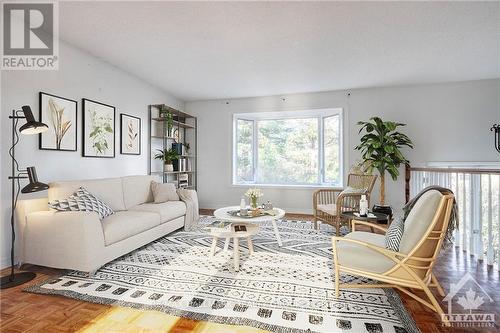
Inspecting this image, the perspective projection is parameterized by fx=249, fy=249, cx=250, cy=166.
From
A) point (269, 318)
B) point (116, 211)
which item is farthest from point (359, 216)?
point (116, 211)

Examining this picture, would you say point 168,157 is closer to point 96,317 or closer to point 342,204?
point 342,204

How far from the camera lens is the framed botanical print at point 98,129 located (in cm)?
351

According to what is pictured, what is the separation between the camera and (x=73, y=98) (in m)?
3.33

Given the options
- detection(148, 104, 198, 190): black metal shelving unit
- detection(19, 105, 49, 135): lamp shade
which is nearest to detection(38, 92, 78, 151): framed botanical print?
detection(19, 105, 49, 135): lamp shade

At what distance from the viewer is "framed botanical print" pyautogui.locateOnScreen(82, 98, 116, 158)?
3.51 m

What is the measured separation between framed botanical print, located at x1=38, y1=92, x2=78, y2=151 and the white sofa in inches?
23.4

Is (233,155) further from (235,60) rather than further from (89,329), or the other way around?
(89,329)

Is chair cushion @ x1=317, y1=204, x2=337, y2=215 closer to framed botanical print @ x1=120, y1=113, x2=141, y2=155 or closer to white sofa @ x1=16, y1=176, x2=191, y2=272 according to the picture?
white sofa @ x1=16, y1=176, x2=191, y2=272

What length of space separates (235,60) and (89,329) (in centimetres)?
343

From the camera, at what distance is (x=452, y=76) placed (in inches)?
172

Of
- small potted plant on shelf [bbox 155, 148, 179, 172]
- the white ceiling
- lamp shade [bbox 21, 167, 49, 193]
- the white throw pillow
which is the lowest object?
the white throw pillow

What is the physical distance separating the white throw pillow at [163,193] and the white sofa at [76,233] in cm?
68

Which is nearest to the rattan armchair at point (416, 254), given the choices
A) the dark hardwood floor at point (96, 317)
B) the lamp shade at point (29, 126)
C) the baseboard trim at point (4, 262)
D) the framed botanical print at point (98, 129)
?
the dark hardwood floor at point (96, 317)

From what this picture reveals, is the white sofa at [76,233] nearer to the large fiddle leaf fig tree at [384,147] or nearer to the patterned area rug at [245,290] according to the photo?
the patterned area rug at [245,290]
